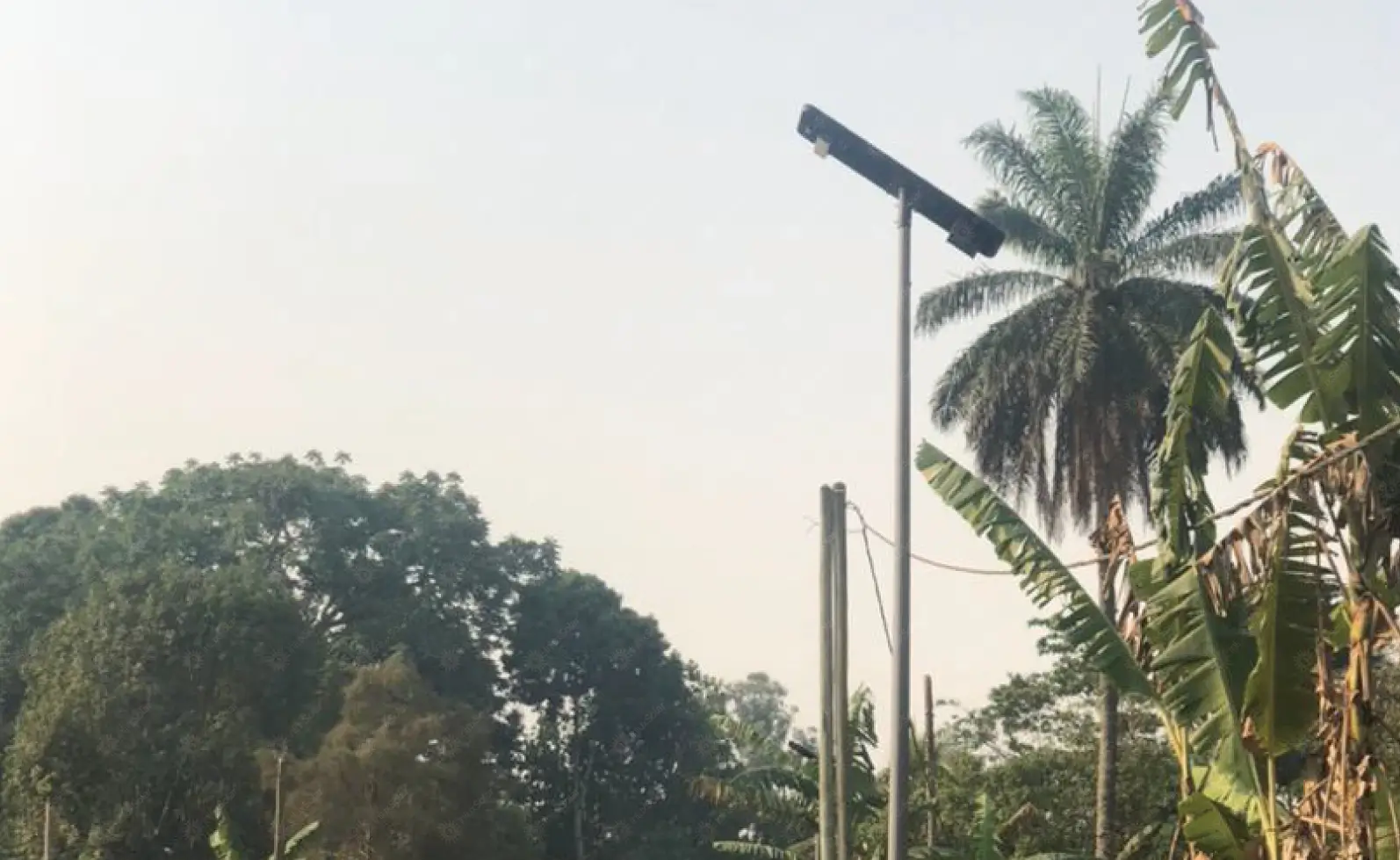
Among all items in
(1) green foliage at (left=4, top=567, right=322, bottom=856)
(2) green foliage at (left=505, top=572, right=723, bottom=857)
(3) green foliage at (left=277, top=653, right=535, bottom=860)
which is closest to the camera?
(3) green foliage at (left=277, top=653, right=535, bottom=860)

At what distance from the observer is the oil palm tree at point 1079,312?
25531mm

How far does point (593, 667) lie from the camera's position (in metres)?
44.3

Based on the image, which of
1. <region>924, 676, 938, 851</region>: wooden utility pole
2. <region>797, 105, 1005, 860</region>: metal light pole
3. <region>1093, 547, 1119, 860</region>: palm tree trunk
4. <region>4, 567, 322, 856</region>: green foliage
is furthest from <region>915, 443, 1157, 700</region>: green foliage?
<region>4, 567, 322, 856</region>: green foliage

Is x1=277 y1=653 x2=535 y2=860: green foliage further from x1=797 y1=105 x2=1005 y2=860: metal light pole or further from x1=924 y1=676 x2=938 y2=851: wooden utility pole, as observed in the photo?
x1=797 y1=105 x2=1005 y2=860: metal light pole

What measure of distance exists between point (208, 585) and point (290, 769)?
4.96 m

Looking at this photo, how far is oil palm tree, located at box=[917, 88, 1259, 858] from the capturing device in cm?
2553

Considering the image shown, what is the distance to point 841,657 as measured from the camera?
1204cm

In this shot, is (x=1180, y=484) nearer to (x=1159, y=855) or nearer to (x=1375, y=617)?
(x=1375, y=617)

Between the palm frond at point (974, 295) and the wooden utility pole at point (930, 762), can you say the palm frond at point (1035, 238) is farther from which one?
the wooden utility pole at point (930, 762)

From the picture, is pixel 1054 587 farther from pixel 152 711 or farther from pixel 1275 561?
pixel 152 711

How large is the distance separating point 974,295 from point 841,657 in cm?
1574

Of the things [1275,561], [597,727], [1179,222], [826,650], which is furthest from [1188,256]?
[597,727]

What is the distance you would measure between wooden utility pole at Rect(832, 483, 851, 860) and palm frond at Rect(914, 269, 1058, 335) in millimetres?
15059

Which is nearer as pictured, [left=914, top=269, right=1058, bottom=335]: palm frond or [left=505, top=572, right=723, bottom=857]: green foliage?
[left=914, top=269, right=1058, bottom=335]: palm frond
